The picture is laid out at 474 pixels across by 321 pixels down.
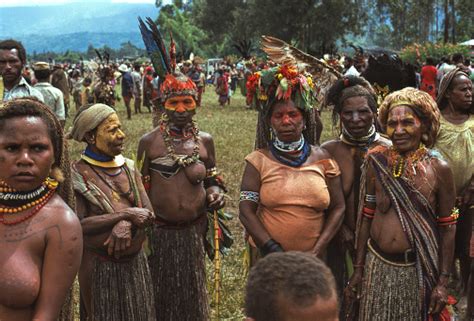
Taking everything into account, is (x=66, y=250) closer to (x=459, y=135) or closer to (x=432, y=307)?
(x=432, y=307)

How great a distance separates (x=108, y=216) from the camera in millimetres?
3717

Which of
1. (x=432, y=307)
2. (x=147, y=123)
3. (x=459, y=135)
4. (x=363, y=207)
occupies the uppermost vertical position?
(x=459, y=135)

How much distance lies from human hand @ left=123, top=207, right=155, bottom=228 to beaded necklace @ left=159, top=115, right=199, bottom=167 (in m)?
0.90

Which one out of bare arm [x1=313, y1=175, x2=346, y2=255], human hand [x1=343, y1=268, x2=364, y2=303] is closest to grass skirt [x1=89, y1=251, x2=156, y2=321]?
bare arm [x1=313, y1=175, x2=346, y2=255]

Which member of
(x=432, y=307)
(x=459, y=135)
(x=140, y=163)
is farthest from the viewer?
(x=459, y=135)

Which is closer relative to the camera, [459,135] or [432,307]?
A: [432,307]

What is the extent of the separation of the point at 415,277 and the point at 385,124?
0.93 m

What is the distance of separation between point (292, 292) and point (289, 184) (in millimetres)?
1762

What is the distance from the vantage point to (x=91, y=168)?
387cm

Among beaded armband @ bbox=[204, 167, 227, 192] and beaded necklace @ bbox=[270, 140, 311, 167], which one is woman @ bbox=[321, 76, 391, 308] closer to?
beaded necklace @ bbox=[270, 140, 311, 167]

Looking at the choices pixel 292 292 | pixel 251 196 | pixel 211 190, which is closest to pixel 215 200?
pixel 211 190

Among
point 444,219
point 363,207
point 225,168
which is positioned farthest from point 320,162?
point 225,168

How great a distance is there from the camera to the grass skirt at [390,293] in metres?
3.71

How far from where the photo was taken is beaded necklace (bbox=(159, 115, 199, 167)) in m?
4.60
